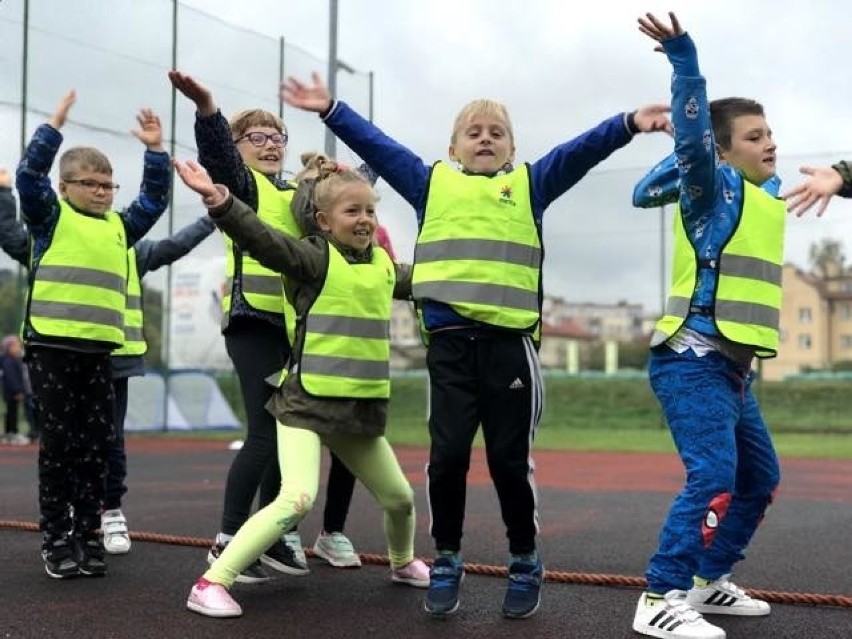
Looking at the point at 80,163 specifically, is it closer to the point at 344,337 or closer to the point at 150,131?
the point at 150,131

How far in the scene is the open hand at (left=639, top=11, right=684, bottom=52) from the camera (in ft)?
10.1

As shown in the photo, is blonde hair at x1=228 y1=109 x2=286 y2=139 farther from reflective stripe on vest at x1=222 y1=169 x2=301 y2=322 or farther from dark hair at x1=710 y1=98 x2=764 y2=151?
dark hair at x1=710 y1=98 x2=764 y2=151

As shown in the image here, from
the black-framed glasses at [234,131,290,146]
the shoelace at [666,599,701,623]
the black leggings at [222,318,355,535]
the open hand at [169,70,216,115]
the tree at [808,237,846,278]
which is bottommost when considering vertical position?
the shoelace at [666,599,701,623]

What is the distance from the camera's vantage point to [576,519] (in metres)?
6.12

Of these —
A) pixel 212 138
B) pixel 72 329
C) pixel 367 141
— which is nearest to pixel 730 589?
pixel 367 141

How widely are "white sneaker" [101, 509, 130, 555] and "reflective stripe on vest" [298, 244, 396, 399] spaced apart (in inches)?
A: 63.0

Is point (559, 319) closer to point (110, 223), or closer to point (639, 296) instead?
point (639, 296)

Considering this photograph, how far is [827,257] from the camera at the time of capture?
64.6ft

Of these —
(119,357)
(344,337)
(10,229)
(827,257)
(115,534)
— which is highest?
(827,257)

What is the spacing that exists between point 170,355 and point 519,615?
48.8 ft

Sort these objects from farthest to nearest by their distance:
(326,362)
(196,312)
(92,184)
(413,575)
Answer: (196,312) → (92,184) → (413,575) → (326,362)

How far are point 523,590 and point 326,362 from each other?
0.97 metres

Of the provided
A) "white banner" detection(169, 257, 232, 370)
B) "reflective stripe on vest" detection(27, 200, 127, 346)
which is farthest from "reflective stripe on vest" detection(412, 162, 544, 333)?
"white banner" detection(169, 257, 232, 370)

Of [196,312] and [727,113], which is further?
[196,312]
